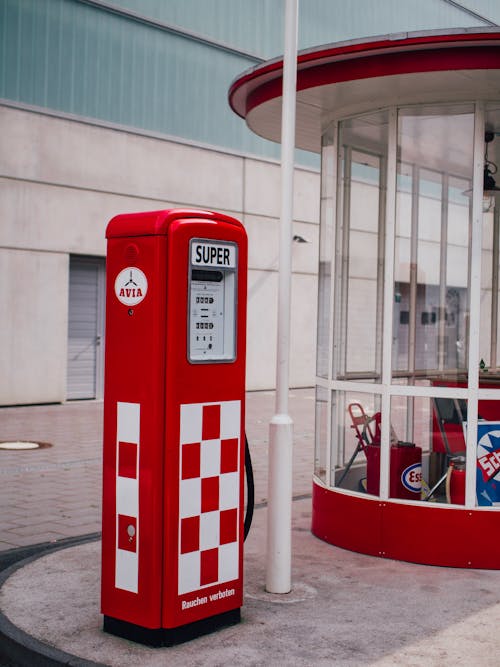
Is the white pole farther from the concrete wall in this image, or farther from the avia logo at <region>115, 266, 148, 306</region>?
the concrete wall

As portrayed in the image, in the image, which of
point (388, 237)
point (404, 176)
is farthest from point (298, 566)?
point (404, 176)

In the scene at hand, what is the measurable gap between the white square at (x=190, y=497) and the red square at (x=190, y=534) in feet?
0.09

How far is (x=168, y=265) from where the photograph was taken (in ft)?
13.7

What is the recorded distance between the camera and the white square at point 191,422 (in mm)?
4245

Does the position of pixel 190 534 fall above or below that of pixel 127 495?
below

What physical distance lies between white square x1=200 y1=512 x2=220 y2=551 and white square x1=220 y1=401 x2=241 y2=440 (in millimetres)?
379

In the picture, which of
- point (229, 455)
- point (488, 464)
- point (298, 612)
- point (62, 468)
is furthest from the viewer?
point (62, 468)

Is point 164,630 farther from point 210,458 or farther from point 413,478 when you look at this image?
point 413,478

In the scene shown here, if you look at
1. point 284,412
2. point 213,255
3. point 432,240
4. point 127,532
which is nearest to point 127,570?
point 127,532

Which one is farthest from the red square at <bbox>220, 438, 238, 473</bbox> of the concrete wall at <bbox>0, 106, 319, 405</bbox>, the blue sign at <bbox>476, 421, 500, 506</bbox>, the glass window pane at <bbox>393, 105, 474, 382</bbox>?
the concrete wall at <bbox>0, 106, 319, 405</bbox>

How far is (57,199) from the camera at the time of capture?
15000 mm

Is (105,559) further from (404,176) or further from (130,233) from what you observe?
(404,176)

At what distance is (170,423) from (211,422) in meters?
0.27

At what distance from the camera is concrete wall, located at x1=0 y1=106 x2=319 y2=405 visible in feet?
47.4
